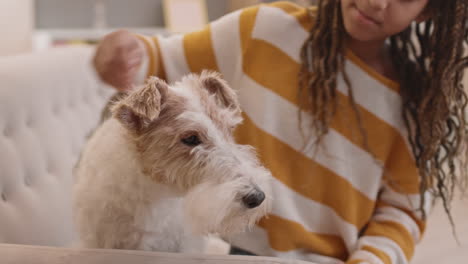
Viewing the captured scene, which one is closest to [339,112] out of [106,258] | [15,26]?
[106,258]

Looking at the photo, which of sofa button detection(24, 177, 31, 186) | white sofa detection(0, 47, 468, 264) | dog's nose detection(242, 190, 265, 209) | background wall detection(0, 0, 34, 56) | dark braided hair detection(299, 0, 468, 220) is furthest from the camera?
background wall detection(0, 0, 34, 56)

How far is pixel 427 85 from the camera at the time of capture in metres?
1.10

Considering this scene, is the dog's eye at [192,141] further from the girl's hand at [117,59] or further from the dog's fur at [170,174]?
the girl's hand at [117,59]

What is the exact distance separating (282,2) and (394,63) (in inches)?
13.1

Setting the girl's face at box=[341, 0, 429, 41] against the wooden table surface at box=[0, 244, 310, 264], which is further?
the girl's face at box=[341, 0, 429, 41]

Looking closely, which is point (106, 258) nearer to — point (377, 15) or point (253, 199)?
point (253, 199)

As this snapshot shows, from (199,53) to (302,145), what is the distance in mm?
330

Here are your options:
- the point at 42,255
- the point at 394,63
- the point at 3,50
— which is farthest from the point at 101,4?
the point at 42,255

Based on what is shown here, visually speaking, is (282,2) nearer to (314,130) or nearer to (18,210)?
(314,130)

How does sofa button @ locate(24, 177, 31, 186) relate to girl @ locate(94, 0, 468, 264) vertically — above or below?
below

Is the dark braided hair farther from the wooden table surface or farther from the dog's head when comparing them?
the wooden table surface

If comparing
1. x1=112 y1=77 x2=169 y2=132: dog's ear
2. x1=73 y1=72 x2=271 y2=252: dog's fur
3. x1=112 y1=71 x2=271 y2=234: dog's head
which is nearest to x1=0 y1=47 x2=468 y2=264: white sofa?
x1=73 y1=72 x2=271 y2=252: dog's fur

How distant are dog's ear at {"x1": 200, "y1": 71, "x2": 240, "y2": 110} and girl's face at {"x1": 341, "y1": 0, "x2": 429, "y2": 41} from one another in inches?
13.3

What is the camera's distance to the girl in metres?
1.06
